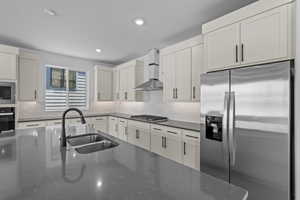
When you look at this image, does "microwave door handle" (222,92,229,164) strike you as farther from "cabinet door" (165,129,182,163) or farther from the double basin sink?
the double basin sink

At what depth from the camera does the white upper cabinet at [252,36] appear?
5.04ft

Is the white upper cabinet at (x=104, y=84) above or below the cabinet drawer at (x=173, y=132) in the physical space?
above

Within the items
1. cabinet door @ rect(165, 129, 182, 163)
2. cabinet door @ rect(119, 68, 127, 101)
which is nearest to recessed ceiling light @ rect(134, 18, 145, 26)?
cabinet door @ rect(165, 129, 182, 163)

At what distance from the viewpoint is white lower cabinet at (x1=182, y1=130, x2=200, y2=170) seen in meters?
2.46

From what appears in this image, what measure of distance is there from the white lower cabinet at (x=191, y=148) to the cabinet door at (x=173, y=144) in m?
0.09

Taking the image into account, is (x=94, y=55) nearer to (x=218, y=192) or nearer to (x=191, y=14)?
(x=191, y=14)

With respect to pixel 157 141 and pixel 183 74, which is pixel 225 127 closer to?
pixel 183 74

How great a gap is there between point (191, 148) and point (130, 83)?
2667mm

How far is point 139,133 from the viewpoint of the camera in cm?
367

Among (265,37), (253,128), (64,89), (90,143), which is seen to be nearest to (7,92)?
(64,89)

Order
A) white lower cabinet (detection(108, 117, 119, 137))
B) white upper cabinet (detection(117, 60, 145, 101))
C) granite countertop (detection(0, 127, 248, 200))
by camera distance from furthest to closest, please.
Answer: white lower cabinet (detection(108, 117, 119, 137)) → white upper cabinet (detection(117, 60, 145, 101)) → granite countertop (detection(0, 127, 248, 200))

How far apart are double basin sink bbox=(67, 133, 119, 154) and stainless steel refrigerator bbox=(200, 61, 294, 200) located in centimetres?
130

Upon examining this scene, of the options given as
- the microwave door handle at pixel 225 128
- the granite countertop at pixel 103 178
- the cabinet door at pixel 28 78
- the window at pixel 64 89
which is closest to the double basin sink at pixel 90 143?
the granite countertop at pixel 103 178

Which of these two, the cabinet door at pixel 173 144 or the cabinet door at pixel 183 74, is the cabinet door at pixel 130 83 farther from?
the cabinet door at pixel 173 144
